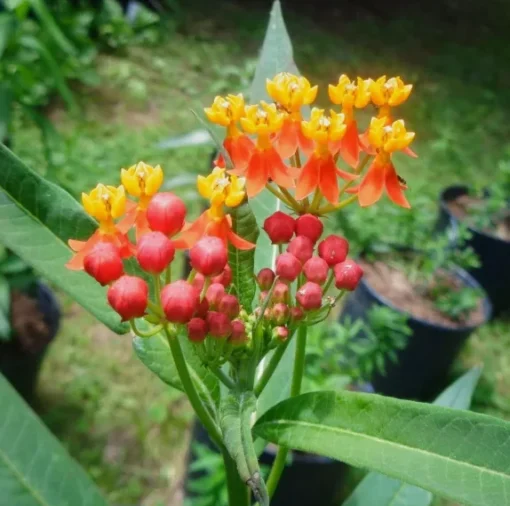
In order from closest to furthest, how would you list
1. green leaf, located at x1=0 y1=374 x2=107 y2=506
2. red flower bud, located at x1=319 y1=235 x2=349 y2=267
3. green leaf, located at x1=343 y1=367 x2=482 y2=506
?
red flower bud, located at x1=319 y1=235 x2=349 y2=267
green leaf, located at x1=0 y1=374 x2=107 y2=506
green leaf, located at x1=343 y1=367 x2=482 y2=506

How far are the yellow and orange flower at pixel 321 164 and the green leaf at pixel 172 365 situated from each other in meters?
0.17

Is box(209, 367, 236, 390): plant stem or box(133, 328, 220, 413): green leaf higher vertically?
box(209, 367, 236, 390): plant stem

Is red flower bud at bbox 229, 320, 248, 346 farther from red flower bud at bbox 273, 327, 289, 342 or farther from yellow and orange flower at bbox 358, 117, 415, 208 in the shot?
yellow and orange flower at bbox 358, 117, 415, 208

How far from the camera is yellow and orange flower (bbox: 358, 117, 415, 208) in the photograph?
0.63 m

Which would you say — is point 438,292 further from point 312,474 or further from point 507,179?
point 312,474

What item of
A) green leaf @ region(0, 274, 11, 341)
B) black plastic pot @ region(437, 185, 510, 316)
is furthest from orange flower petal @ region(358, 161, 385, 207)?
black plastic pot @ region(437, 185, 510, 316)

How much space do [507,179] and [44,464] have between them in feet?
7.04

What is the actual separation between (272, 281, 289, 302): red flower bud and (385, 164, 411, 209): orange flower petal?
5.4 inches

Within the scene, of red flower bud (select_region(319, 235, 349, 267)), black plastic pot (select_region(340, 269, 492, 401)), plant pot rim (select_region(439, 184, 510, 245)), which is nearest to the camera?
red flower bud (select_region(319, 235, 349, 267))

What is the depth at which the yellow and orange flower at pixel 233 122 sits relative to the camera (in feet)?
2.08

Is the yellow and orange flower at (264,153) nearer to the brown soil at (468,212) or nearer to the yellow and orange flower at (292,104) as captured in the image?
the yellow and orange flower at (292,104)

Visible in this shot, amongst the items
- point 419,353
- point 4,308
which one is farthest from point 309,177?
point 419,353

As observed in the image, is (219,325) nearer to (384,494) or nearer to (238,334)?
(238,334)

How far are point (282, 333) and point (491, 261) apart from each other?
7.32 feet
